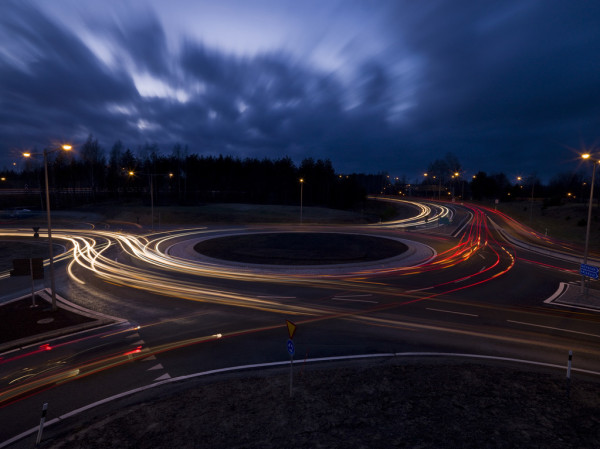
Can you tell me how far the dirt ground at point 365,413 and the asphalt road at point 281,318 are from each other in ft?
5.48

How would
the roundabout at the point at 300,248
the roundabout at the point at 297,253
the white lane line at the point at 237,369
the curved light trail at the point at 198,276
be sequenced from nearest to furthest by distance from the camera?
Result: the white lane line at the point at 237,369 → the curved light trail at the point at 198,276 → the roundabout at the point at 297,253 → the roundabout at the point at 300,248

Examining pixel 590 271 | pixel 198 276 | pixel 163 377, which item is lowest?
pixel 198 276

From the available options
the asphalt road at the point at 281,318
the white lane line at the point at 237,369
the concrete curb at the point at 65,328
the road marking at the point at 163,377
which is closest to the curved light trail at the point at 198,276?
the asphalt road at the point at 281,318

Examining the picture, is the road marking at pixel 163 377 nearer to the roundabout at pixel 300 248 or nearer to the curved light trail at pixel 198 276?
→ the curved light trail at pixel 198 276

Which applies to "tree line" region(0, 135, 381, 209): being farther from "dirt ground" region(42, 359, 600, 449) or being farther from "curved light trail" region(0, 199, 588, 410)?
"dirt ground" region(42, 359, 600, 449)

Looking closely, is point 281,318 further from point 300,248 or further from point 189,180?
point 189,180

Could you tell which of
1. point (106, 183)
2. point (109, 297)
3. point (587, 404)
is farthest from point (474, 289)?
point (106, 183)

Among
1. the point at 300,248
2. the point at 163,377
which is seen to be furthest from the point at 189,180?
the point at 163,377

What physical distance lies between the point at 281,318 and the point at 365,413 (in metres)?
7.83

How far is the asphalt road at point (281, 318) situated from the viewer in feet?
36.4

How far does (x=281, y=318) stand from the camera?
15797 mm

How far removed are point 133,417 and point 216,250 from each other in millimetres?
26119

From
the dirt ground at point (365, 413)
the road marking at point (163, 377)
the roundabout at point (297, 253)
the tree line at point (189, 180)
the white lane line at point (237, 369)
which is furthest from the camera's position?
the tree line at point (189, 180)

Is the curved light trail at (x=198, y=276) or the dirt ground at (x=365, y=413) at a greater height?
the dirt ground at (x=365, y=413)
